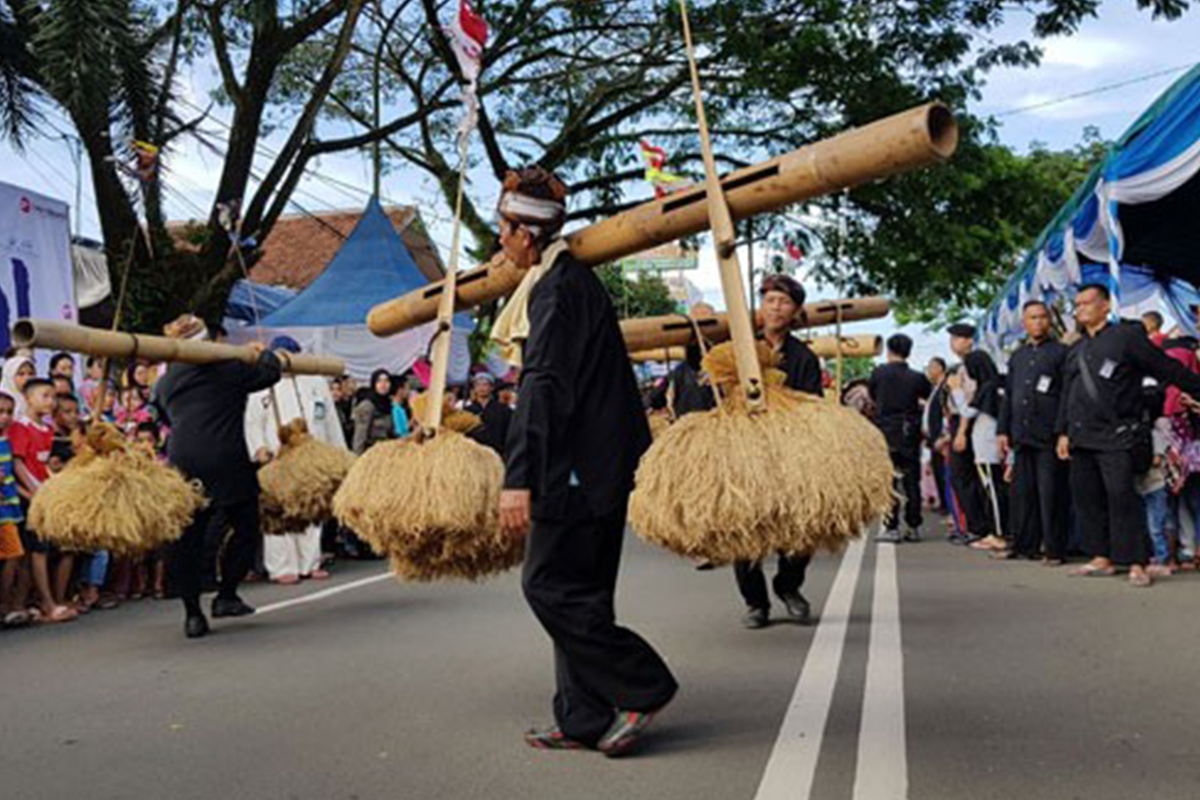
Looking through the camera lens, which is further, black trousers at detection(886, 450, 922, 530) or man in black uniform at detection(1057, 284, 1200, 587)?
black trousers at detection(886, 450, 922, 530)

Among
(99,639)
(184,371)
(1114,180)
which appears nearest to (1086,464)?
(1114,180)

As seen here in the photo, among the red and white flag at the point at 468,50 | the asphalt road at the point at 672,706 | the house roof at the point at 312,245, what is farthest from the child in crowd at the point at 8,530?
the house roof at the point at 312,245

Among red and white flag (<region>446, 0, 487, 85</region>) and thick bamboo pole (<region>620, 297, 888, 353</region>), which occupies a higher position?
red and white flag (<region>446, 0, 487, 85</region>)

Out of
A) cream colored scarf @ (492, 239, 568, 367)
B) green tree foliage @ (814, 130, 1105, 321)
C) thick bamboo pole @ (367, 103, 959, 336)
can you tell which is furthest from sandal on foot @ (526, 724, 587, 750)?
green tree foliage @ (814, 130, 1105, 321)

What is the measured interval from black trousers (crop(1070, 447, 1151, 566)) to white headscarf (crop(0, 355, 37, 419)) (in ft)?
25.7

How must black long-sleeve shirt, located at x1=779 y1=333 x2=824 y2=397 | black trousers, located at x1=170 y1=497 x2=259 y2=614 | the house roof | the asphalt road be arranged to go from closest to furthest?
the asphalt road, black long-sleeve shirt, located at x1=779 y1=333 x2=824 y2=397, black trousers, located at x1=170 y1=497 x2=259 y2=614, the house roof

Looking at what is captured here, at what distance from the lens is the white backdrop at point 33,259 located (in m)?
11.2

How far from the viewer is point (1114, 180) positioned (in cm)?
894

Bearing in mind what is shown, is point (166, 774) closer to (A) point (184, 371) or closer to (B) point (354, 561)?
(A) point (184, 371)

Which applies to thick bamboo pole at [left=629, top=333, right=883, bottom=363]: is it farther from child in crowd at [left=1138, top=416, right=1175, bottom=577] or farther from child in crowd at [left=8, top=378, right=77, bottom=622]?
child in crowd at [left=8, top=378, right=77, bottom=622]

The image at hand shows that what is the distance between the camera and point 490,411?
12422 mm

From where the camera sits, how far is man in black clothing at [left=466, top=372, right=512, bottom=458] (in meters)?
12.0

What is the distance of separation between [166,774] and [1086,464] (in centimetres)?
664

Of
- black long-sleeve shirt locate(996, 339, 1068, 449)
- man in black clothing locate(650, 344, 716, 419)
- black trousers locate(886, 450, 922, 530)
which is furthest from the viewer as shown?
black trousers locate(886, 450, 922, 530)
